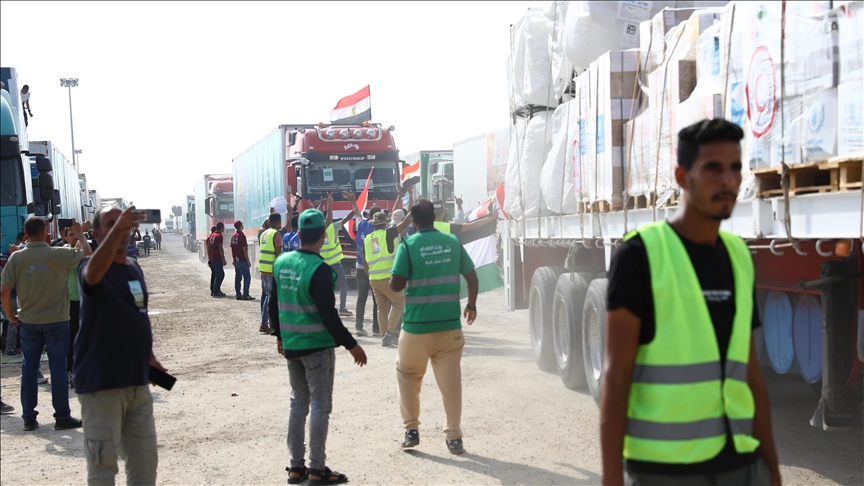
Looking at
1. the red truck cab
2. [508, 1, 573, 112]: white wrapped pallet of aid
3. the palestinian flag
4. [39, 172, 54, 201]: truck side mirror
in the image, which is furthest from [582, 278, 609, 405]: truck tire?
the red truck cab

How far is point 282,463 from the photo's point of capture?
6.29m

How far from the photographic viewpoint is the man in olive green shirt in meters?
7.41

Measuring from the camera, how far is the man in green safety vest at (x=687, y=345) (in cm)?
249

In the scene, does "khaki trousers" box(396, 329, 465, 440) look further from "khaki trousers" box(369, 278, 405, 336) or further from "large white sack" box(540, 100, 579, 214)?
"khaki trousers" box(369, 278, 405, 336)

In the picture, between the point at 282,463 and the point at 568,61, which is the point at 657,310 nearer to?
the point at 282,463

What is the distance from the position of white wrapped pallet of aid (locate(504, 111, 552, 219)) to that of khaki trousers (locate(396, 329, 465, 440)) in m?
3.50

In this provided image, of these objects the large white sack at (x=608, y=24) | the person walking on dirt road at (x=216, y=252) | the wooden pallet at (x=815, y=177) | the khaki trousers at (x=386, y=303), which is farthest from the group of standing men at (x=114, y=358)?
the person walking on dirt road at (x=216, y=252)

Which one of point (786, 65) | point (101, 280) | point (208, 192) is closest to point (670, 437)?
point (786, 65)

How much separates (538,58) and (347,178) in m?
11.1

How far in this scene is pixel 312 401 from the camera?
573 centimetres

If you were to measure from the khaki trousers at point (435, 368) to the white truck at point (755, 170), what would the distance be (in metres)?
1.76

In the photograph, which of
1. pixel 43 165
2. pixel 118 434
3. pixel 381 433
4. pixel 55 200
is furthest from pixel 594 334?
pixel 55 200

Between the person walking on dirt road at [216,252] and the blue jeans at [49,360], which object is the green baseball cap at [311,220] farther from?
the person walking on dirt road at [216,252]

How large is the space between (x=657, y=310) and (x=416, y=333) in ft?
12.9
